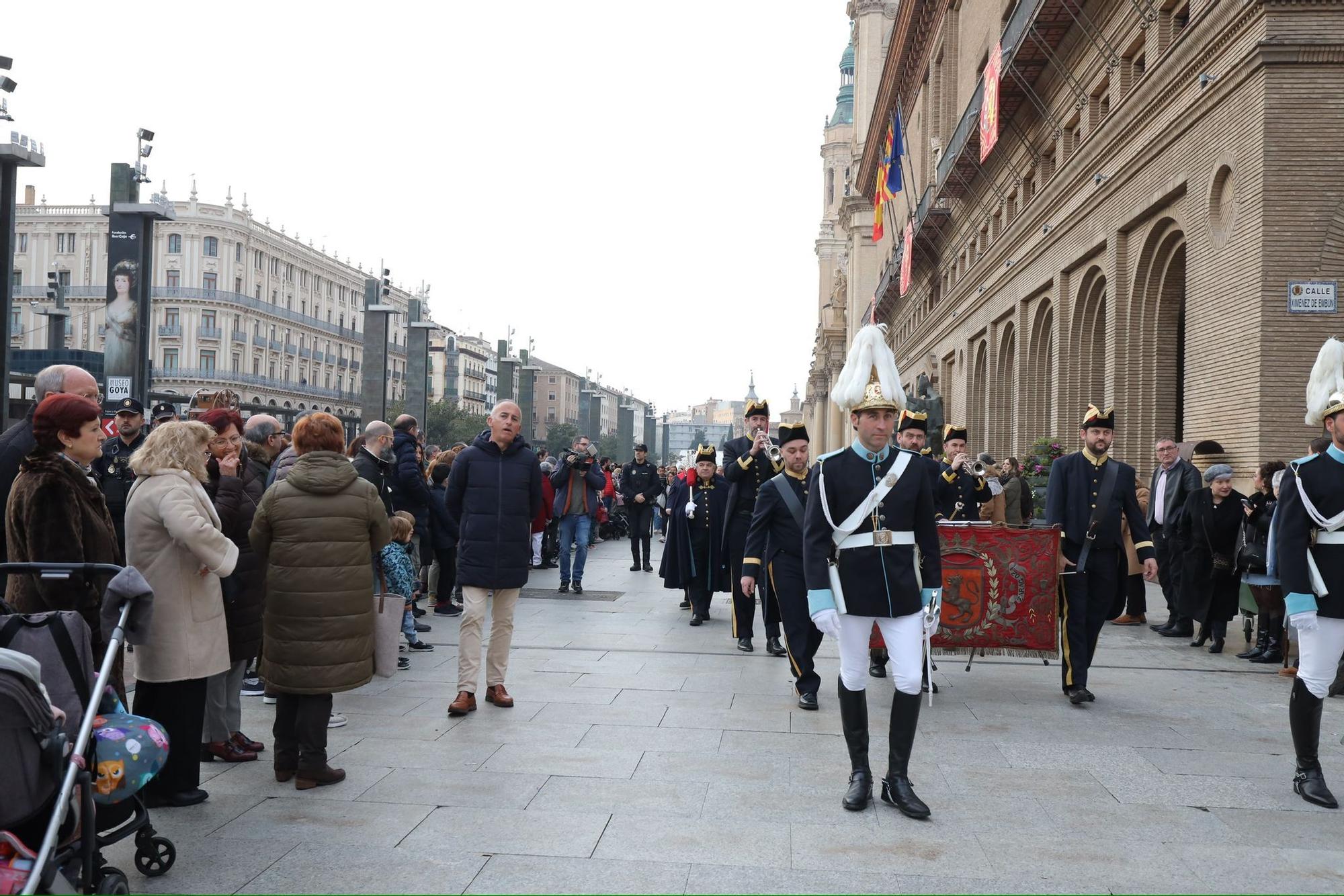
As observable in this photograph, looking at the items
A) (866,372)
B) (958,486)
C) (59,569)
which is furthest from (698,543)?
(59,569)

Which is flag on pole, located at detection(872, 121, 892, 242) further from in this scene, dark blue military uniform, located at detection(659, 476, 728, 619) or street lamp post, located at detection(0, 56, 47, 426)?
street lamp post, located at detection(0, 56, 47, 426)

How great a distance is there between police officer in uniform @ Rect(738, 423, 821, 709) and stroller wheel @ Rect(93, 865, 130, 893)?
4.48 meters

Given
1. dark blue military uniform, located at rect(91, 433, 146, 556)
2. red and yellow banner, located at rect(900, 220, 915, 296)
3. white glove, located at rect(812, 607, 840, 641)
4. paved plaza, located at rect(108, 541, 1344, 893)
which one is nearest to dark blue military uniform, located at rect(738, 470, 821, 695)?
Answer: paved plaza, located at rect(108, 541, 1344, 893)

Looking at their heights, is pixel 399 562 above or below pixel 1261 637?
above

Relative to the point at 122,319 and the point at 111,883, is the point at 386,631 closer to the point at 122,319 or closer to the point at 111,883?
the point at 111,883

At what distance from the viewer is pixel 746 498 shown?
1070 cm

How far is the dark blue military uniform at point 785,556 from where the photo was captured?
320 inches

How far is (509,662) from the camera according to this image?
31.3 feet

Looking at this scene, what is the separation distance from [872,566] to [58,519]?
360 centimetres

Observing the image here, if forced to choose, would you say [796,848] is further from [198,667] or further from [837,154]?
[837,154]

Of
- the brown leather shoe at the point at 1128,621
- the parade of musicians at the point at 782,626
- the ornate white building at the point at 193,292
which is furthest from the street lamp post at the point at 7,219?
the ornate white building at the point at 193,292

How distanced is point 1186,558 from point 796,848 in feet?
24.5

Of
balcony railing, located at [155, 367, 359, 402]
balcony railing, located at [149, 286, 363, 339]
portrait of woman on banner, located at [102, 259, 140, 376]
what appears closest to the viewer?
portrait of woman on banner, located at [102, 259, 140, 376]

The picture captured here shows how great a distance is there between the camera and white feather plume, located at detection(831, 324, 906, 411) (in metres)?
5.98
